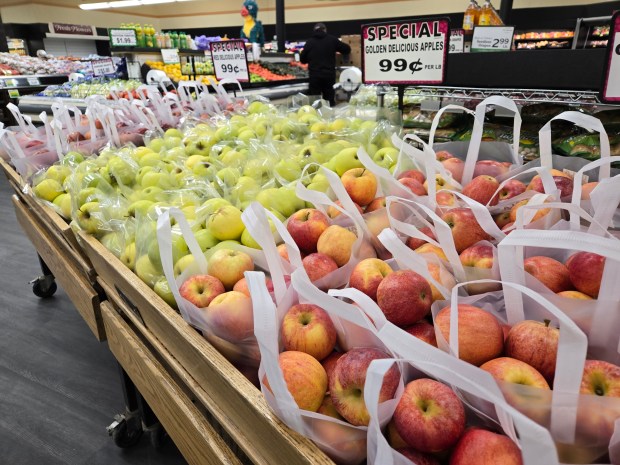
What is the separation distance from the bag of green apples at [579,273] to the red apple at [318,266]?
1.14ft

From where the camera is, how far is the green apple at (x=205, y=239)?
108 cm

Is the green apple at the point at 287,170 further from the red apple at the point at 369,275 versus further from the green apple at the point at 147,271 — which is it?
the red apple at the point at 369,275

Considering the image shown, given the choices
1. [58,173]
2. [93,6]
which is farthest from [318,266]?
[93,6]

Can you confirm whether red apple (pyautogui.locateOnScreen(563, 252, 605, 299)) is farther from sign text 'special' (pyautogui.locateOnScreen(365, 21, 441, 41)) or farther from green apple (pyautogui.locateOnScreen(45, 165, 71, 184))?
green apple (pyautogui.locateOnScreen(45, 165, 71, 184))

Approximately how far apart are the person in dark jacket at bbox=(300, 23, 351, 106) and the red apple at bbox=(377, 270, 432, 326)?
524 cm

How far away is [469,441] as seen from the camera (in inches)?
19.7

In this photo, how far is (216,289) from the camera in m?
0.87

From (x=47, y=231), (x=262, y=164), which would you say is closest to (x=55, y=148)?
(x=47, y=231)

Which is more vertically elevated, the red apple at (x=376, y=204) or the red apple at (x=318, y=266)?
the red apple at (x=376, y=204)

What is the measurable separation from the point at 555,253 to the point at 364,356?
0.47 m

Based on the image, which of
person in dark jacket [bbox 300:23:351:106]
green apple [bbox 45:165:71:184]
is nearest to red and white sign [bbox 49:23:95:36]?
person in dark jacket [bbox 300:23:351:106]

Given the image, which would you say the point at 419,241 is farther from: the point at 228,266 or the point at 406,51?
the point at 406,51

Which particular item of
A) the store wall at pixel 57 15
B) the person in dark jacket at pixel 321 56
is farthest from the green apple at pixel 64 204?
the store wall at pixel 57 15

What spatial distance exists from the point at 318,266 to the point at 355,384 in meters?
0.32
